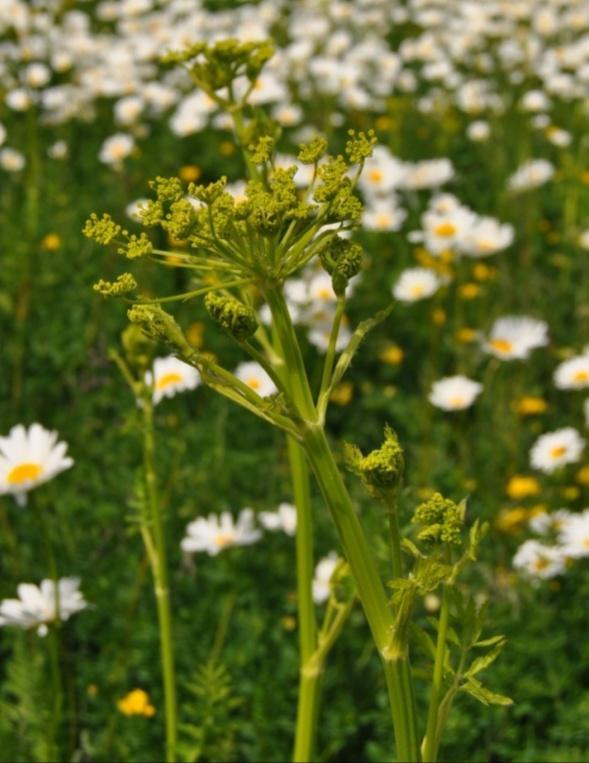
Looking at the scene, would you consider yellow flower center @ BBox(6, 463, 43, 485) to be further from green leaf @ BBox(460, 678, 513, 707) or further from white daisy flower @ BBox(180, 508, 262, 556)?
green leaf @ BBox(460, 678, 513, 707)

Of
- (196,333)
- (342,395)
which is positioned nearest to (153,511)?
(342,395)

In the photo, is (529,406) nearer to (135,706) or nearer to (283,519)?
(283,519)

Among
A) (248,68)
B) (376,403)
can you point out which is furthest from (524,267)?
(248,68)

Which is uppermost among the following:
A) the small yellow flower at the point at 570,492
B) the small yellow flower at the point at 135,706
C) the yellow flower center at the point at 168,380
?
the yellow flower center at the point at 168,380

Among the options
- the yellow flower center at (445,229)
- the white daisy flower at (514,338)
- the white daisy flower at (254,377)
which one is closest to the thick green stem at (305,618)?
the white daisy flower at (254,377)

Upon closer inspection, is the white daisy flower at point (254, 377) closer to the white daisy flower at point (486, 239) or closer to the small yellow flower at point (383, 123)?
the white daisy flower at point (486, 239)
